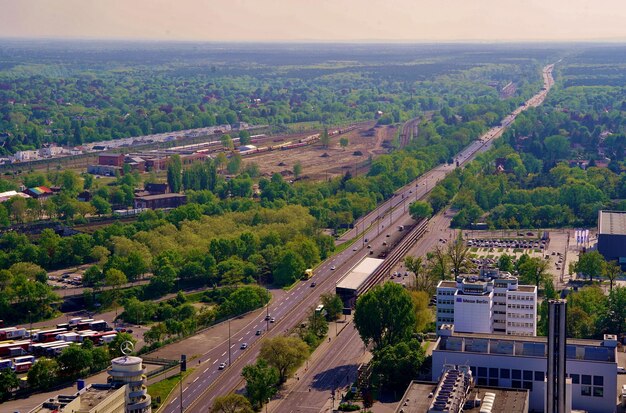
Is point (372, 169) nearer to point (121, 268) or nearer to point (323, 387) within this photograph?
point (121, 268)

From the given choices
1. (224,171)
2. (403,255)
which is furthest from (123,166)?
(403,255)

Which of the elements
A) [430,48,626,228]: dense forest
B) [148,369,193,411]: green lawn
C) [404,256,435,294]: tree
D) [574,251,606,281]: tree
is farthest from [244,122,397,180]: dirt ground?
[148,369,193,411]: green lawn

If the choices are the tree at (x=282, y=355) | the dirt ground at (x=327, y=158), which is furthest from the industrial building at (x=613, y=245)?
the dirt ground at (x=327, y=158)

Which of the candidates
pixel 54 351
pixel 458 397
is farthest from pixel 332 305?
pixel 458 397

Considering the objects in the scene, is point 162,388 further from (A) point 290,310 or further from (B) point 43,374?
(A) point 290,310

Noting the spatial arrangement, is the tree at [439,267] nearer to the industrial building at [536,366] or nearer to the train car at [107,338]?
the train car at [107,338]

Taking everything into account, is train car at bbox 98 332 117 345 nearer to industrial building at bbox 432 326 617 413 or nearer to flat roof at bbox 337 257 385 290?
flat roof at bbox 337 257 385 290
